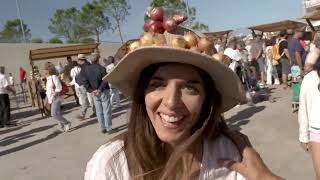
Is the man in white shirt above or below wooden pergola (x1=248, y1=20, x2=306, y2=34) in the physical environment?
below

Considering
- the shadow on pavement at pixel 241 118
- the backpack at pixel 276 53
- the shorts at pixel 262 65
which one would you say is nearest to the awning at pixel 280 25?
the shorts at pixel 262 65

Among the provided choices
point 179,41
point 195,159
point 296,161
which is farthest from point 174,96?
point 296,161

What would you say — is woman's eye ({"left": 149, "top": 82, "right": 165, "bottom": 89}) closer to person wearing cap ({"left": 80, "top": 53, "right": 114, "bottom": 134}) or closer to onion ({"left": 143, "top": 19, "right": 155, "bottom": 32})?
onion ({"left": 143, "top": 19, "right": 155, "bottom": 32})

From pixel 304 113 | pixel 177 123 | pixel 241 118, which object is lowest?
pixel 241 118

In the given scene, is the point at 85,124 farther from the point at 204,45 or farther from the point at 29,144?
the point at 204,45

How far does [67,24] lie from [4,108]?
49.0m

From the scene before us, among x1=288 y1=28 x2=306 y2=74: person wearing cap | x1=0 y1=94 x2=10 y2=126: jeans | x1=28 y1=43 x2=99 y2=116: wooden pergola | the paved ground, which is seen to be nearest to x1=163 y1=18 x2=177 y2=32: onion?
the paved ground

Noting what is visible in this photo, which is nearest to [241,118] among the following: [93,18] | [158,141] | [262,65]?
[262,65]

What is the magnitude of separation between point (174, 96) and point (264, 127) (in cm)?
631

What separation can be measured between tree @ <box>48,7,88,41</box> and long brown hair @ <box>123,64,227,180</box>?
2182 inches

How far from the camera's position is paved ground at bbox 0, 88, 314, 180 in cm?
569

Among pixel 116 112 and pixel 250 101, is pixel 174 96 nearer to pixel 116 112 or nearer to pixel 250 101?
pixel 250 101

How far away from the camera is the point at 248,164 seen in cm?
163

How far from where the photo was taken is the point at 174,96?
1.57m
